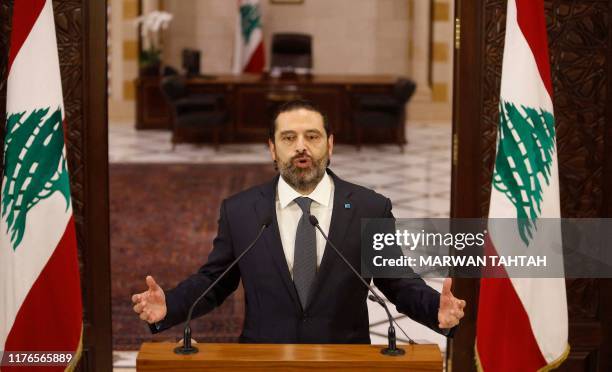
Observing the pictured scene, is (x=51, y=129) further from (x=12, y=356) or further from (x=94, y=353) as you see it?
(x=94, y=353)

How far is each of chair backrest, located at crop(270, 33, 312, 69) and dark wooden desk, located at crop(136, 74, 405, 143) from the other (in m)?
0.57

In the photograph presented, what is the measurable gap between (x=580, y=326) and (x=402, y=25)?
13.6m

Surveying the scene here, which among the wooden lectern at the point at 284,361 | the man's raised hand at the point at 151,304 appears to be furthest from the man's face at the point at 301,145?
the wooden lectern at the point at 284,361

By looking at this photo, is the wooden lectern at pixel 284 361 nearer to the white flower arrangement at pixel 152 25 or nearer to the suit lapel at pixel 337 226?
the suit lapel at pixel 337 226

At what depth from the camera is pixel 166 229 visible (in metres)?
9.55

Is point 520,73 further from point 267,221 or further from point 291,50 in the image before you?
point 291,50

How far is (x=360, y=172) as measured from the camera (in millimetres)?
12797

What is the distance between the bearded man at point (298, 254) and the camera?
356cm

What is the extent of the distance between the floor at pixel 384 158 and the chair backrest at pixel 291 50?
1.53 meters

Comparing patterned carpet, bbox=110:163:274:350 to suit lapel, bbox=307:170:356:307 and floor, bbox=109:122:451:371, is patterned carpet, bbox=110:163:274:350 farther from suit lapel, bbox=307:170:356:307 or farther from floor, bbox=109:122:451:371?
suit lapel, bbox=307:170:356:307

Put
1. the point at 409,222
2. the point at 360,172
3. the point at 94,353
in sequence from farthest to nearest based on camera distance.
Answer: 1. the point at 360,172
2. the point at 409,222
3. the point at 94,353

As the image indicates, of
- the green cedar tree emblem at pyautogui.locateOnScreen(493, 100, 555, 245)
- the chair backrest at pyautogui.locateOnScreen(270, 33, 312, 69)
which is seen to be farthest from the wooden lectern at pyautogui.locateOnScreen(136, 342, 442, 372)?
the chair backrest at pyautogui.locateOnScreen(270, 33, 312, 69)

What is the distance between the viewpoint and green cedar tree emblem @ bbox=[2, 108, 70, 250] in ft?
12.7

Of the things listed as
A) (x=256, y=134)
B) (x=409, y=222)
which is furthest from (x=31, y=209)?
(x=256, y=134)
